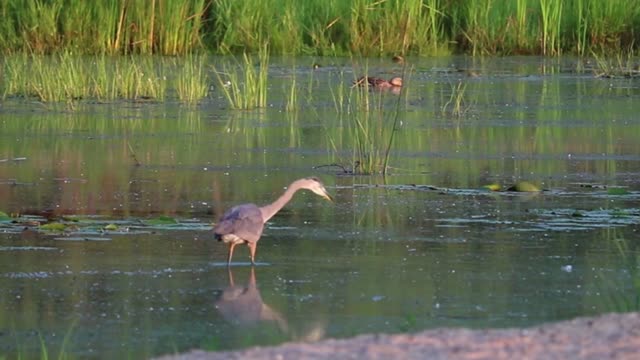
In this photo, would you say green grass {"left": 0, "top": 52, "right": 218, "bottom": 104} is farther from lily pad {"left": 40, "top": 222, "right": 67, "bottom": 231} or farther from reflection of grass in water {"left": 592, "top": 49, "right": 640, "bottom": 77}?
lily pad {"left": 40, "top": 222, "right": 67, "bottom": 231}

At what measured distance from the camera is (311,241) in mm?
8484

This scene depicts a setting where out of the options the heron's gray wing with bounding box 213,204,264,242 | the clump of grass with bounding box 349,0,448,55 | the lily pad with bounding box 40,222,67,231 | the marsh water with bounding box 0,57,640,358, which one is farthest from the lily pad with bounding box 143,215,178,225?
the clump of grass with bounding box 349,0,448,55

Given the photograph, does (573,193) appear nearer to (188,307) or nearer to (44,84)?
(188,307)

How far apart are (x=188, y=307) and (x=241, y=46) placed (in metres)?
15.2

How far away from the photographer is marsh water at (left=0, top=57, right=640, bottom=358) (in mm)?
6629

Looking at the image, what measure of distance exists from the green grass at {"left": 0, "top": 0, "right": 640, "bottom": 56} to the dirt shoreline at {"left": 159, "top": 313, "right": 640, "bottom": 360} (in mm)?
15559

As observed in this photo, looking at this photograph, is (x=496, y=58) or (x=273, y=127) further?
(x=496, y=58)

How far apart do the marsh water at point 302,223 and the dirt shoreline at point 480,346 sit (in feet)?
2.59

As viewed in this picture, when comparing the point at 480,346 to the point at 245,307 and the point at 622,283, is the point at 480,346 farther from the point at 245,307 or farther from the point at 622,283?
the point at 622,283

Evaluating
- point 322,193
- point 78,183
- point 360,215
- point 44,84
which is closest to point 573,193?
point 360,215

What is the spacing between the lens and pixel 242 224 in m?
7.57

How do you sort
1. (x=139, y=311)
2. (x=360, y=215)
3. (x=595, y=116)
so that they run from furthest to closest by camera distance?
(x=595, y=116)
(x=360, y=215)
(x=139, y=311)

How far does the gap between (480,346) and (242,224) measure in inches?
102

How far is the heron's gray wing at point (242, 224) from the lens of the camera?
755 centimetres
